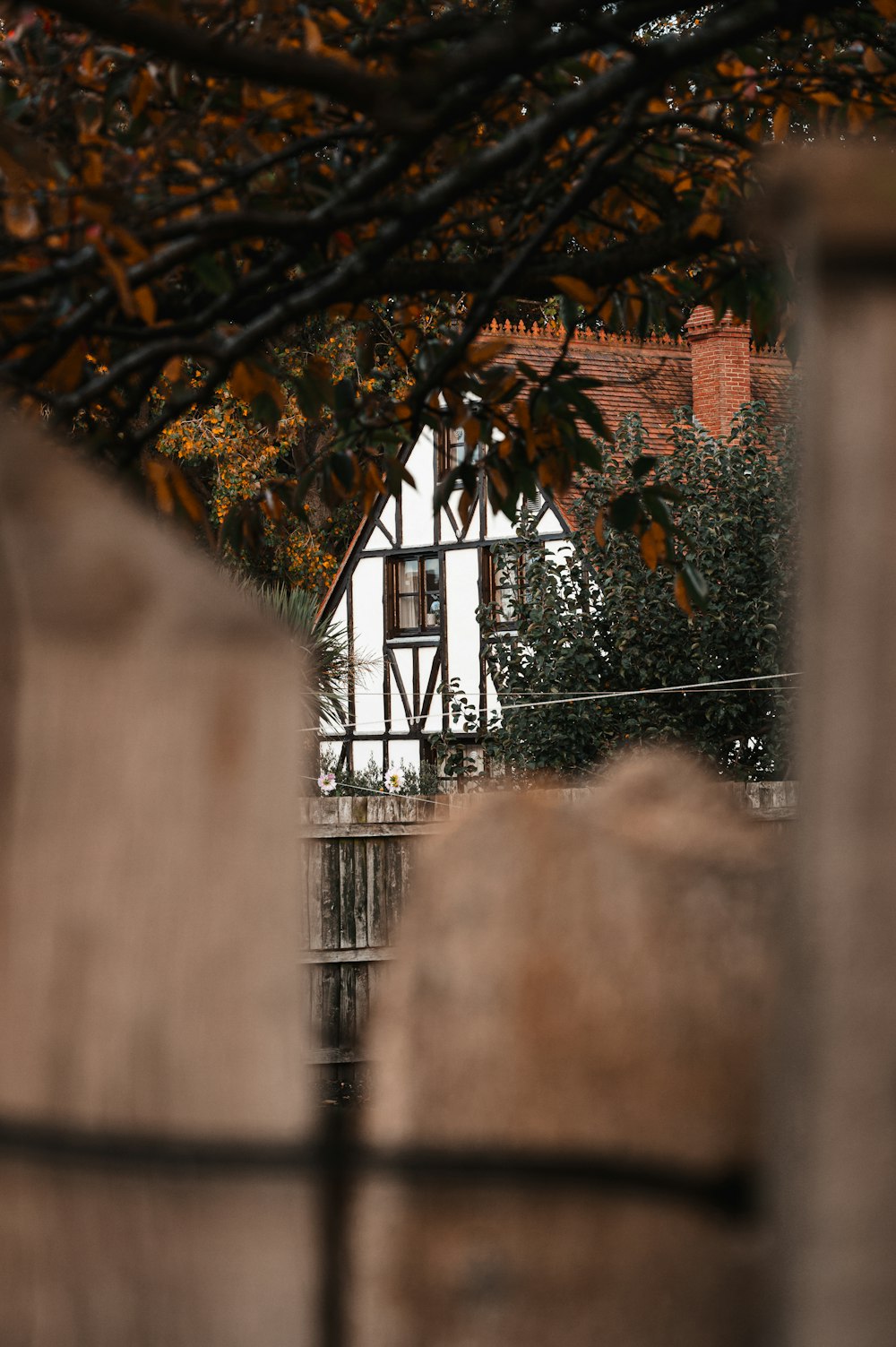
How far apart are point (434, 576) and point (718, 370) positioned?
4189 millimetres

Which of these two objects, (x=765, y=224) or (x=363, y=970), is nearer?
(x=765, y=224)

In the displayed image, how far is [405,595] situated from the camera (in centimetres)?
1752

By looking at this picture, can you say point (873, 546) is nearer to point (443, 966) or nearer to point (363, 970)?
point (443, 966)

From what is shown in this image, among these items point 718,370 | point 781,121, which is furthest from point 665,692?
point 781,121

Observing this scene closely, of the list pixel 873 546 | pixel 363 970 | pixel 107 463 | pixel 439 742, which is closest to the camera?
pixel 873 546

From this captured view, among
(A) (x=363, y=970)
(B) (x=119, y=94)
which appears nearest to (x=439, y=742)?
(A) (x=363, y=970)

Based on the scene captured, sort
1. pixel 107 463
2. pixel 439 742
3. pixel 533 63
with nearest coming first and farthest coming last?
1. pixel 533 63
2. pixel 107 463
3. pixel 439 742

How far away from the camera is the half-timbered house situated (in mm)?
16016

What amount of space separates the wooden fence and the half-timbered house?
6.14 metres

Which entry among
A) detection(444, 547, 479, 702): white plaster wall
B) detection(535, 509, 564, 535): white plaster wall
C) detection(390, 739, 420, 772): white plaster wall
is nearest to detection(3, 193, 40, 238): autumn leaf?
detection(535, 509, 564, 535): white plaster wall

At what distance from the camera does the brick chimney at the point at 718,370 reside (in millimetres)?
15953

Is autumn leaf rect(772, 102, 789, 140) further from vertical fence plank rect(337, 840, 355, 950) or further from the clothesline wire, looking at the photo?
the clothesline wire

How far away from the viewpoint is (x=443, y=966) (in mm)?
469

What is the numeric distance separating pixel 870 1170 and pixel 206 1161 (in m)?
0.21
